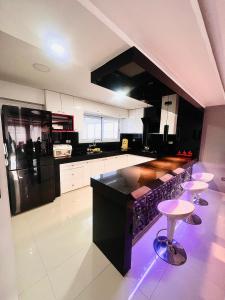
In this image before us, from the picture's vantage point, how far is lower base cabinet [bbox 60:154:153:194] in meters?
3.08

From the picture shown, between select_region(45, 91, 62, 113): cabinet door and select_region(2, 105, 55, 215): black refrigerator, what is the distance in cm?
40

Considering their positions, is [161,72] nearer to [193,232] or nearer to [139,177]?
[139,177]

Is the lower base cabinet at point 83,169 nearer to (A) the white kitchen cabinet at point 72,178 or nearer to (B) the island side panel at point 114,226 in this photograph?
(A) the white kitchen cabinet at point 72,178

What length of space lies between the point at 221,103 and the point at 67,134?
3.92m

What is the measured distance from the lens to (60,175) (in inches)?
117

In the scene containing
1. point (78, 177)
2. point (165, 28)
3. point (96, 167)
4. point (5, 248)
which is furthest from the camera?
point (96, 167)

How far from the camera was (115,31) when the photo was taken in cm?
109

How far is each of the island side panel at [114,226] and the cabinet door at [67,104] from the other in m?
2.24

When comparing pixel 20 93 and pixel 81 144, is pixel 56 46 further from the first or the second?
pixel 81 144

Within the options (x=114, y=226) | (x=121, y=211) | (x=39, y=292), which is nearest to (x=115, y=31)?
(x=121, y=211)

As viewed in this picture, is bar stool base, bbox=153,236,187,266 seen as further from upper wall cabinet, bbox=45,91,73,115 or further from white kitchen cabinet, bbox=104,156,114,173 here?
upper wall cabinet, bbox=45,91,73,115

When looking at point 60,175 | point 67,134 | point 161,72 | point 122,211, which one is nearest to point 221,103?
point 161,72

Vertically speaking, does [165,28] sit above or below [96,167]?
above

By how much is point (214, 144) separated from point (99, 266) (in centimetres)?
376
